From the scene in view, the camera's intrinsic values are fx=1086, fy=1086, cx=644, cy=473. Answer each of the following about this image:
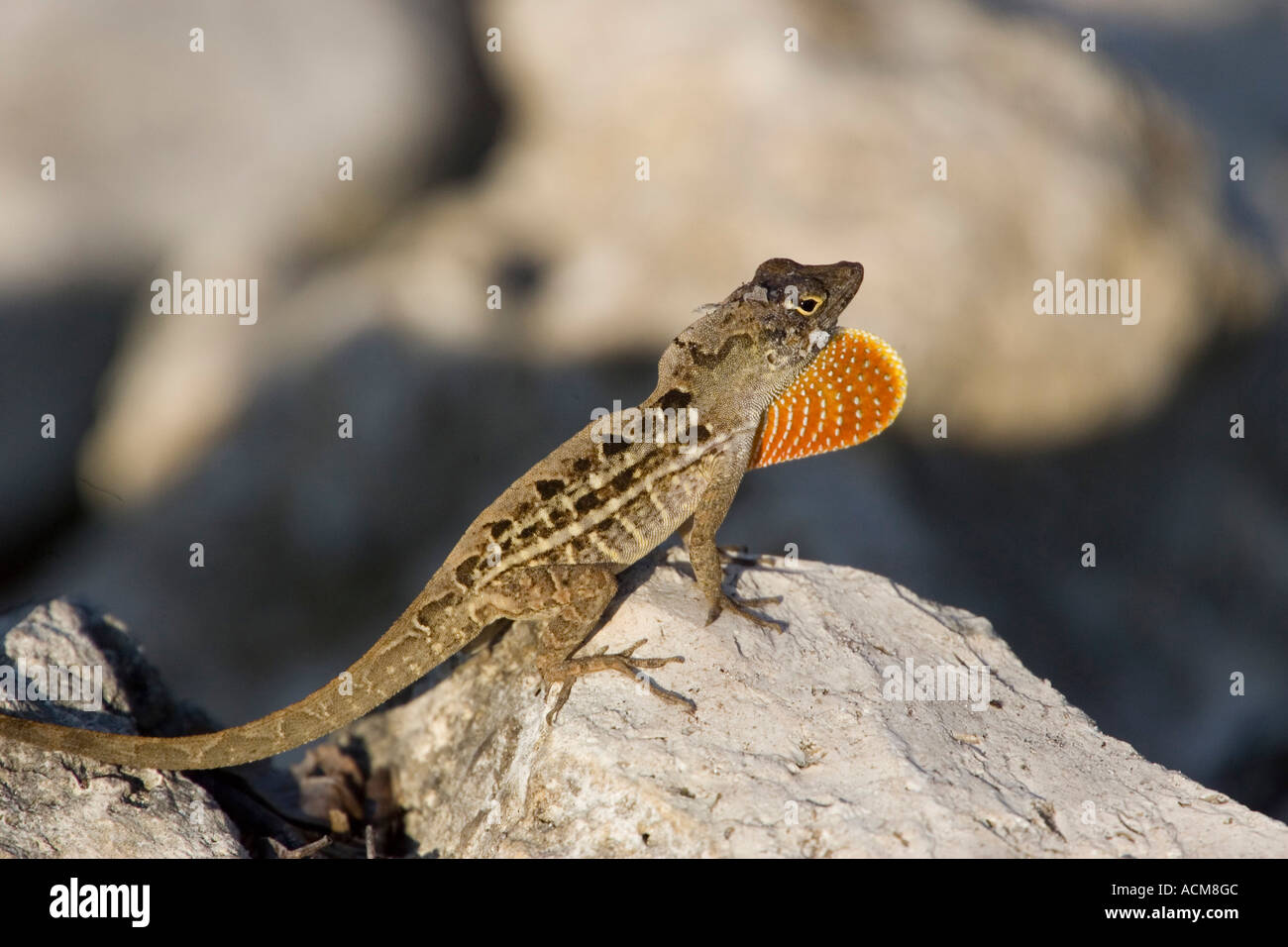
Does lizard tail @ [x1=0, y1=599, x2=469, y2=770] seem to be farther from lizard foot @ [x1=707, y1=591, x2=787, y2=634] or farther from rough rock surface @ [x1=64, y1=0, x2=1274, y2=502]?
rough rock surface @ [x1=64, y1=0, x2=1274, y2=502]

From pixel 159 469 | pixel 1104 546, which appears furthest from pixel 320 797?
pixel 1104 546

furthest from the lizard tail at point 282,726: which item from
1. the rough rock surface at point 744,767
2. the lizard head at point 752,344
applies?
the lizard head at point 752,344

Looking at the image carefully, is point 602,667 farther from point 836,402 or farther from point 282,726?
point 836,402

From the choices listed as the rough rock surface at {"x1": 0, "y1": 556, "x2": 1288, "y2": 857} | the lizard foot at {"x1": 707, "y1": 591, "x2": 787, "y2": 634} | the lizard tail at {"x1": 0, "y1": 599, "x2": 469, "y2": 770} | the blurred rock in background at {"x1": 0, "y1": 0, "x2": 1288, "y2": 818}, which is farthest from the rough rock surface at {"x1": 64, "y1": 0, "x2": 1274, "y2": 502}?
the lizard tail at {"x1": 0, "y1": 599, "x2": 469, "y2": 770}

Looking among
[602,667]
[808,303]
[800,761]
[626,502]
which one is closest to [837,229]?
[808,303]

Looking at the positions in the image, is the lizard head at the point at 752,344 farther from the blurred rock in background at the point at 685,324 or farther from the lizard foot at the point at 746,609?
the blurred rock in background at the point at 685,324
